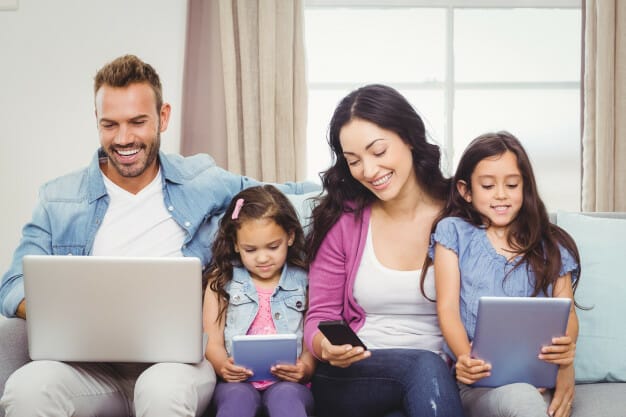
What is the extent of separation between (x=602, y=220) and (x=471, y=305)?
547 millimetres

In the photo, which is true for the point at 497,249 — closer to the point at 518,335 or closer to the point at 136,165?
the point at 518,335

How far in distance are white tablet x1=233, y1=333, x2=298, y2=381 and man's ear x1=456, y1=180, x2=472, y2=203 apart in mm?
565

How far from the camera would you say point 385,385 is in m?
1.48

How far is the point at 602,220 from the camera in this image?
Answer: 6.10 ft

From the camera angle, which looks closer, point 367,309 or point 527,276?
point 527,276

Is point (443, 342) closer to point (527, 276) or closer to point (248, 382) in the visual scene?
point (527, 276)

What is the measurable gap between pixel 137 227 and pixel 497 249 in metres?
0.96

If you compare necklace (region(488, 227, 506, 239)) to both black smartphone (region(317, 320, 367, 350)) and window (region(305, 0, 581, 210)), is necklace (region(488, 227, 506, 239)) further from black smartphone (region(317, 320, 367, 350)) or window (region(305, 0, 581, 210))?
window (region(305, 0, 581, 210))

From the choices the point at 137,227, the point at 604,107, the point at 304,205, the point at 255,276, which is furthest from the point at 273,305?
the point at 604,107

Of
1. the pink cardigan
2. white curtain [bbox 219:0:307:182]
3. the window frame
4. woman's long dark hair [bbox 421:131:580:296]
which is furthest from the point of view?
the window frame

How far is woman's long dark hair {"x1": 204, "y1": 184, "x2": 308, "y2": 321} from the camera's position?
1740 millimetres

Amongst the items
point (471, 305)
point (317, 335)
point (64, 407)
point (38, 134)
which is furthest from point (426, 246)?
point (38, 134)

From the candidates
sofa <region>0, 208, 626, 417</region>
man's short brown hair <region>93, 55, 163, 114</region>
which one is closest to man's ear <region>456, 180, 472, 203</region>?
sofa <region>0, 208, 626, 417</region>

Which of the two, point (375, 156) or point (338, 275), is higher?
point (375, 156)
